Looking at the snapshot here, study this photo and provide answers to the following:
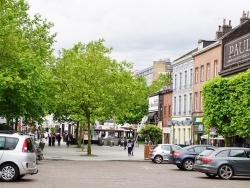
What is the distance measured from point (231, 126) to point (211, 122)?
8.43 ft

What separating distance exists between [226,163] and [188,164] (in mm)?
7061

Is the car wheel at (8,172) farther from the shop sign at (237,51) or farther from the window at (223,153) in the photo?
the shop sign at (237,51)

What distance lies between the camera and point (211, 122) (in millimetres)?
47156

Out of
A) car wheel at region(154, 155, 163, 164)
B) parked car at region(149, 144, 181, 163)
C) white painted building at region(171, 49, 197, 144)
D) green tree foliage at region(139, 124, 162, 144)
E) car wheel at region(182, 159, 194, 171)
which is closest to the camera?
car wheel at region(182, 159, 194, 171)

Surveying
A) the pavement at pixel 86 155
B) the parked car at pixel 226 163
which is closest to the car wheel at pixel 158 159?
the pavement at pixel 86 155

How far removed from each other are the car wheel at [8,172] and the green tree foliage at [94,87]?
2818cm

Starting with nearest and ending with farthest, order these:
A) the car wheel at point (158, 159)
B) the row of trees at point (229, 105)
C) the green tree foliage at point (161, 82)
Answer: the row of trees at point (229, 105)
the car wheel at point (158, 159)
the green tree foliage at point (161, 82)

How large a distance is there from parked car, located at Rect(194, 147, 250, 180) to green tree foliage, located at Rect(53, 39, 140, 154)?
916 inches

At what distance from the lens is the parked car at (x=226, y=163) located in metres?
26.9

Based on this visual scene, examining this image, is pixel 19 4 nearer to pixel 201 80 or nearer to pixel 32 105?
pixel 32 105

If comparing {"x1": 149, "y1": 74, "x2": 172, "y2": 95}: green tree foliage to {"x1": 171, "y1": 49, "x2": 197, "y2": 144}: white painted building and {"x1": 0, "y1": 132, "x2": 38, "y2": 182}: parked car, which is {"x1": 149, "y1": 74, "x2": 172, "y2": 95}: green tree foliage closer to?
{"x1": 171, "y1": 49, "x2": 197, "y2": 144}: white painted building

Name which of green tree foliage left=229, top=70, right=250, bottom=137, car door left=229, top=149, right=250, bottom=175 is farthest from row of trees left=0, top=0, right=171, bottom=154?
car door left=229, top=149, right=250, bottom=175

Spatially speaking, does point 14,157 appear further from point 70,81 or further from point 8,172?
point 70,81

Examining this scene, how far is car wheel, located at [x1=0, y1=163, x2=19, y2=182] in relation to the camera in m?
21.5
